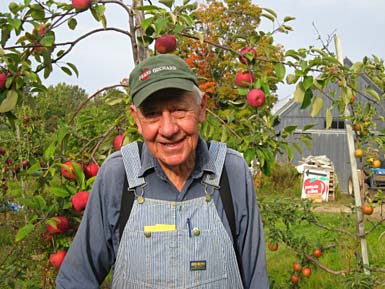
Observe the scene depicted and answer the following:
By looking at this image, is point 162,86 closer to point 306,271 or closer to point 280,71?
point 280,71

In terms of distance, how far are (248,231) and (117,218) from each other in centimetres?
32

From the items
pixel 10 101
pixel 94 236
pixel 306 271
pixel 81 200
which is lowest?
pixel 306 271

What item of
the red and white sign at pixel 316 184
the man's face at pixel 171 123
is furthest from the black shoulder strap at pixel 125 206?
the red and white sign at pixel 316 184

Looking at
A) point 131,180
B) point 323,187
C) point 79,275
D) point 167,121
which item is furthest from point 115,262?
point 323,187

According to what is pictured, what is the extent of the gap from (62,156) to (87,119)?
0.77 ft

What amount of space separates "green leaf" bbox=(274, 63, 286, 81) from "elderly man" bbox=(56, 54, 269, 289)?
2.48 feet

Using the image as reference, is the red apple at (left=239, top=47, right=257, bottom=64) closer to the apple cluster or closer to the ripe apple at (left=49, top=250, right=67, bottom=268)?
the apple cluster

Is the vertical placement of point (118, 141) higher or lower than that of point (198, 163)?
higher

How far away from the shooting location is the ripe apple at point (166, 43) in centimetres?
174

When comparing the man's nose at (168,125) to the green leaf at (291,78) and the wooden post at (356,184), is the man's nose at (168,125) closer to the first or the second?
the green leaf at (291,78)

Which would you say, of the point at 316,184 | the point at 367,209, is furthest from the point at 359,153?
the point at 316,184

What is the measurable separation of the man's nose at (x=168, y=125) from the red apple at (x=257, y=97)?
844mm

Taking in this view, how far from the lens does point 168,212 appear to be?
1234mm

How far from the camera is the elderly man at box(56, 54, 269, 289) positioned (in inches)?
47.9
